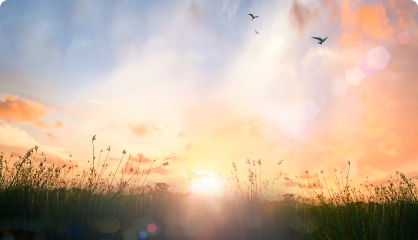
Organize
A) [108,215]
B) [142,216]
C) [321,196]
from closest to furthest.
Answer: [108,215] → [321,196] → [142,216]

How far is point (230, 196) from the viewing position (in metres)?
8.88

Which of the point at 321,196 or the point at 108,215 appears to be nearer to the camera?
the point at 108,215

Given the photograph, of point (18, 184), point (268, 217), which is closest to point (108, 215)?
point (18, 184)

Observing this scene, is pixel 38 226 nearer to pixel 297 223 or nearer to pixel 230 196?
pixel 230 196

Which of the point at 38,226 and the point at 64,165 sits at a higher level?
the point at 64,165

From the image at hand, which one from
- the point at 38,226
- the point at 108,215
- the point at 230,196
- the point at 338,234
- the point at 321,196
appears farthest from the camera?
the point at 230,196

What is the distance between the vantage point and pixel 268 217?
7000 millimetres

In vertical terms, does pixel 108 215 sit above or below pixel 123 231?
above

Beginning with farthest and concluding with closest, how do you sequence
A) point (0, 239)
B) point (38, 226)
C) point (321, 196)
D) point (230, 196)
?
point (230, 196) → point (321, 196) → point (38, 226) → point (0, 239)

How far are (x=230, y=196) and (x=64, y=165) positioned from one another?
6067 mm

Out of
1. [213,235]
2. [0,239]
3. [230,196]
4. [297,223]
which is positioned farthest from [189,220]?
[0,239]

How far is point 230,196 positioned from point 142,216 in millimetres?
3703

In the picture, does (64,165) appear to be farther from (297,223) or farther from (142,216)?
(297,223)

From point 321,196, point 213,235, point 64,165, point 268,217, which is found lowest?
point 213,235
